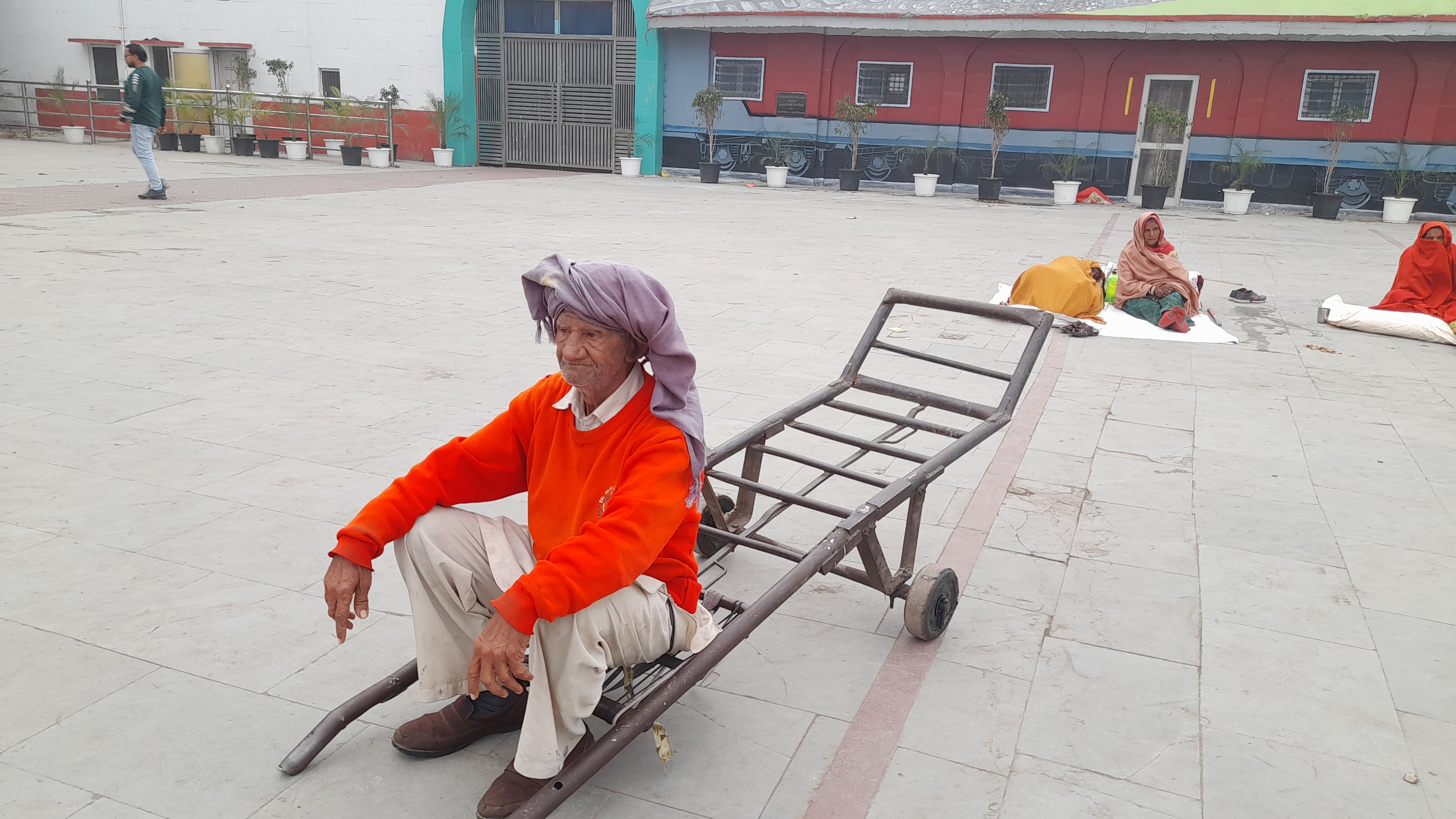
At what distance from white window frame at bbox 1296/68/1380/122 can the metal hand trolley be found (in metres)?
16.1

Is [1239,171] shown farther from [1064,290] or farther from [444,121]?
[444,121]

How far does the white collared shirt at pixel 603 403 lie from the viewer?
2322mm

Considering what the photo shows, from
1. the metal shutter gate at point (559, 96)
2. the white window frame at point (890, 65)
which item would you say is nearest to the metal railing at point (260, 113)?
the metal shutter gate at point (559, 96)

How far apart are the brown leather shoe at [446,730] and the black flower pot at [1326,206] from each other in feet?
58.5

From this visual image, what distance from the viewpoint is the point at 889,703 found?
2.82m

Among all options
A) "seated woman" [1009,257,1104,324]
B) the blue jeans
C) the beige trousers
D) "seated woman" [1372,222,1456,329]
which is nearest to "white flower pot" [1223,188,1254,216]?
"seated woman" [1372,222,1456,329]

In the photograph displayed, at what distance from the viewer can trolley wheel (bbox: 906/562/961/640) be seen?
3053 mm

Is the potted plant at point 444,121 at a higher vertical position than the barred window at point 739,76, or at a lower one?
lower

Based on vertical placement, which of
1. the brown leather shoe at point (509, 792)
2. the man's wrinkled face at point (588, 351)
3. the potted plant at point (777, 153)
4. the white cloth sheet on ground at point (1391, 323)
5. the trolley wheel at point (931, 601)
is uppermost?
the potted plant at point (777, 153)

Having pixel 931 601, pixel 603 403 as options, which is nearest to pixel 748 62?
pixel 931 601

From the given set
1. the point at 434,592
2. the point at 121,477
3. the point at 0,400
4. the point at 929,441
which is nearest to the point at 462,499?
the point at 434,592

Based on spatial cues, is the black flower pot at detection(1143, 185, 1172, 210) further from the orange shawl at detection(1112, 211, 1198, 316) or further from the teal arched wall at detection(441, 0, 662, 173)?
the orange shawl at detection(1112, 211, 1198, 316)

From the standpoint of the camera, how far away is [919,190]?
18594 millimetres

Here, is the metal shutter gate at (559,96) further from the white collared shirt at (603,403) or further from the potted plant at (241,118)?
the white collared shirt at (603,403)
